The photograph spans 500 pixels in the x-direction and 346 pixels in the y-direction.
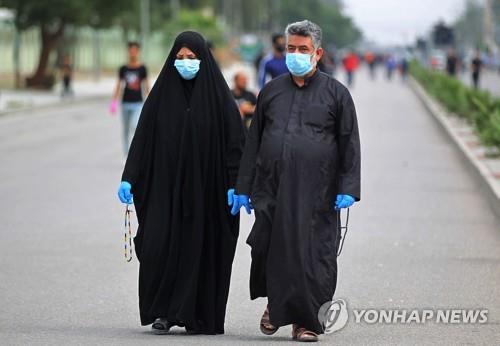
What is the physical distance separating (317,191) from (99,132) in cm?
2223

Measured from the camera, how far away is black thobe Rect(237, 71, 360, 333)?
7.43 meters

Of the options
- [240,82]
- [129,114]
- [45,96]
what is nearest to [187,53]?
[240,82]

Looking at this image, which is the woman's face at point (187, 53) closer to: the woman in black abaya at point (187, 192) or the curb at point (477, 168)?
the woman in black abaya at point (187, 192)

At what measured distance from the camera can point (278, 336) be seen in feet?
25.9

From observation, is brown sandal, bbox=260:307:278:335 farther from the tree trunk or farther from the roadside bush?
the tree trunk

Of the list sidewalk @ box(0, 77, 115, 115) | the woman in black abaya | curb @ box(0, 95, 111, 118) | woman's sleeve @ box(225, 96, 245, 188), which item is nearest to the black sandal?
the woman in black abaya

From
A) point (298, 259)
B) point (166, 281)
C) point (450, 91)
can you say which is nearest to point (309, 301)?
point (298, 259)

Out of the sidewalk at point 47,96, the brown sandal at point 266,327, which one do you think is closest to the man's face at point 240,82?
the brown sandal at point 266,327

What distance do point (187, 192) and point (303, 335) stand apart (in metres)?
1.02

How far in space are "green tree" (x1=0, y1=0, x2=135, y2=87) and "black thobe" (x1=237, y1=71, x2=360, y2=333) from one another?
42.3 meters

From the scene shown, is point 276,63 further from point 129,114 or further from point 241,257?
point 241,257

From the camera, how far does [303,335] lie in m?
7.55

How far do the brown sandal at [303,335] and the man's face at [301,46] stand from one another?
137 centimetres

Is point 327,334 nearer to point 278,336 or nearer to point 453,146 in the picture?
point 278,336
